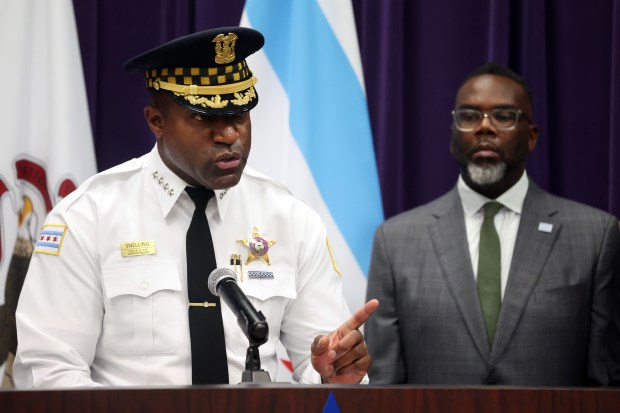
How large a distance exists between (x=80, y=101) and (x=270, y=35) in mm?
692

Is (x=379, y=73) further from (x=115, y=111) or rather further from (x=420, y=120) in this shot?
(x=115, y=111)

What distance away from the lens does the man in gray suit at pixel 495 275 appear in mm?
2963

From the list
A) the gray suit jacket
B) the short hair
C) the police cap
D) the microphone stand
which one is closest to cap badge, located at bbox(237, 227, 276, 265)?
the police cap

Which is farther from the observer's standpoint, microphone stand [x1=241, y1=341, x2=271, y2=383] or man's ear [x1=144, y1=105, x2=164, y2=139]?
man's ear [x1=144, y1=105, x2=164, y2=139]

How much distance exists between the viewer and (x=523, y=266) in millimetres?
3031

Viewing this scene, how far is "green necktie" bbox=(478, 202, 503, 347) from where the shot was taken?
9.88 feet

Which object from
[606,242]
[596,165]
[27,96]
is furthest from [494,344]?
[27,96]

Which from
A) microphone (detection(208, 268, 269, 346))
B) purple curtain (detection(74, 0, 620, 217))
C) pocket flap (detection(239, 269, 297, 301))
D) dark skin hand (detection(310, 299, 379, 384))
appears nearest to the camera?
microphone (detection(208, 268, 269, 346))

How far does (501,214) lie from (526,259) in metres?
0.21

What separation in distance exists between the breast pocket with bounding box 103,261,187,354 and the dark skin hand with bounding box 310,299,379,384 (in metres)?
0.37

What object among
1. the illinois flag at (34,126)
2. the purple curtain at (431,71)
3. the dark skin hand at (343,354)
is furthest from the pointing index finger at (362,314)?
the purple curtain at (431,71)

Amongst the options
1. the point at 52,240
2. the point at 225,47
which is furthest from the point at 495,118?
the point at 52,240

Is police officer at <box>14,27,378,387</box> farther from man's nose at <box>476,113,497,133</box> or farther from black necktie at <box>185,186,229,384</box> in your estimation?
man's nose at <box>476,113,497,133</box>

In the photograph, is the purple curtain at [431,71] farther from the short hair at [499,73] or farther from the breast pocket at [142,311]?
the breast pocket at [142,311]
